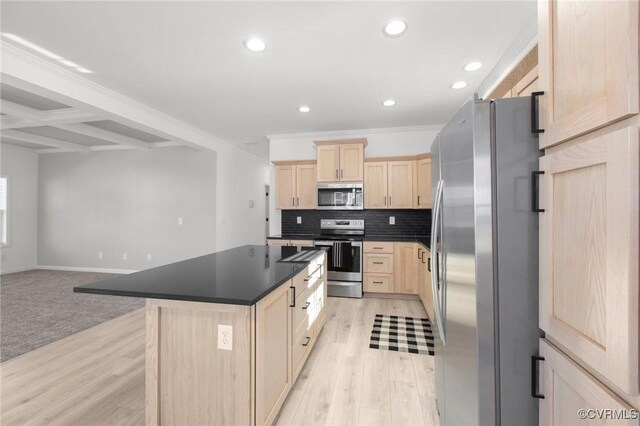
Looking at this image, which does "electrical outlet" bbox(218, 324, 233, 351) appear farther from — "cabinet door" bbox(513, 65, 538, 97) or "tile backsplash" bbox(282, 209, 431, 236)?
"tile backsplash" bbox(282, 209, 431, 236)

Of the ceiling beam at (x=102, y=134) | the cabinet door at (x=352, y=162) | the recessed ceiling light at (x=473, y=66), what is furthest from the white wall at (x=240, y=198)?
the recessed ceiling light at (x=473, y=66)

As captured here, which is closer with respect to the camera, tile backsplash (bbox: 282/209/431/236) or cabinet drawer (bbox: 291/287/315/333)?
cabinet drawer (bbox: 291/287/315/333)

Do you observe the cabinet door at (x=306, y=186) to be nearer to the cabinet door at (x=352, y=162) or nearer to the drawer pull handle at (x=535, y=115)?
the cabinet door at (x=352, y=162)

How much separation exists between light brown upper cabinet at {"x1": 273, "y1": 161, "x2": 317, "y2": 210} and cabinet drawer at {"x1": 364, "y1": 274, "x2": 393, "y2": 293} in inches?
59.7

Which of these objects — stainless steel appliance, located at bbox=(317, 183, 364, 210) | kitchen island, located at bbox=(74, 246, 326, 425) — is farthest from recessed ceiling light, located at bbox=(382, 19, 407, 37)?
stainless steel appliance, located at bbox=(317, 183, 364, 210)

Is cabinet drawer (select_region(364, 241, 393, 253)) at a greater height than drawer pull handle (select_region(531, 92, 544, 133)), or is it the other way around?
drawer pull handle (select_region(531, 92, 544, 133))

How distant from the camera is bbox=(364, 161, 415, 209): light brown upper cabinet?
4.67m

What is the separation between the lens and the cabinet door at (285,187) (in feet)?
16.8

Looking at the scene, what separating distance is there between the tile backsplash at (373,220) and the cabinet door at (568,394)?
12.5 feet

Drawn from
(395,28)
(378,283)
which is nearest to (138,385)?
(378,283)

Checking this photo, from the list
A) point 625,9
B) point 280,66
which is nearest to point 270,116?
point 280,66
